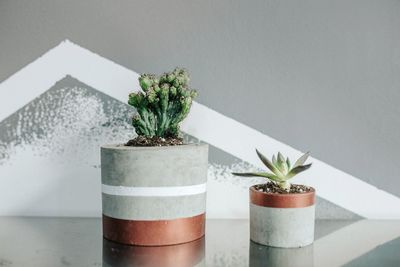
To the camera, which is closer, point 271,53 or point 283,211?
point 283,211

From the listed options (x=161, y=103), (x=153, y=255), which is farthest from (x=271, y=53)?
(x=153, y=255)

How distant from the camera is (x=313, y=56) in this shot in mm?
1049

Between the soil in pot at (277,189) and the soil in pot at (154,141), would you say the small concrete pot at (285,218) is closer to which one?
the soil in pot at (277,189)

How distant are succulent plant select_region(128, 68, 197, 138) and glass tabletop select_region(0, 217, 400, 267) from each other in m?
0.23

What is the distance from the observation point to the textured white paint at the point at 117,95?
3.42 feet

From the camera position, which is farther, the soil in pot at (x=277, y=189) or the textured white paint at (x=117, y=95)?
the textured white paint at (x=117, y=95)

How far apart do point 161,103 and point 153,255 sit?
289mm

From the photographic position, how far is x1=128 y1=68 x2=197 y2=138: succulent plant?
0.85 metres

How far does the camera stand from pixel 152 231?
32.1 inches

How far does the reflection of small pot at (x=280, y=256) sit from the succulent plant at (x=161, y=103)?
29cm

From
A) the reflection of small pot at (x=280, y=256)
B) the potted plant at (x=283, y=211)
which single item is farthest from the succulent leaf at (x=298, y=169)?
the reflection of small pot at (x=280, y=256)

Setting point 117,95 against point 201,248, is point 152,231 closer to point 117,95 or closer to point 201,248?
point 201,248

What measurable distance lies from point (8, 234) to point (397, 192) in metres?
0.89

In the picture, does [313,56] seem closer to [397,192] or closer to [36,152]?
[397,192]
